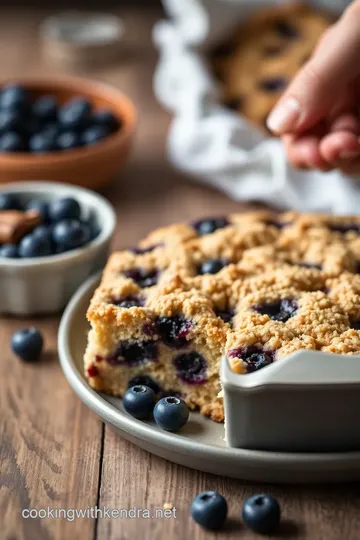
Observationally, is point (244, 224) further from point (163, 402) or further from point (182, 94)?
point (182, 94)

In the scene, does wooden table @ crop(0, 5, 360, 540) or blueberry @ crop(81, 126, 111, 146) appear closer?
wooden table @ crop(0, 5, 360, 540)

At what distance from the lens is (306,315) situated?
5.10ft

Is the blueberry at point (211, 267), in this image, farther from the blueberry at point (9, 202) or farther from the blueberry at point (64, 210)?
the blueberry at point (9, 202)

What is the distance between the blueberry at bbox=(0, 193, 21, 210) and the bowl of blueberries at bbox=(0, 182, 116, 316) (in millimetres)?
44

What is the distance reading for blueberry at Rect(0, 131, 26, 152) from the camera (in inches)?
100

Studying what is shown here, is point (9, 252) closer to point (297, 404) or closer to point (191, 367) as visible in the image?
point (191, 367)

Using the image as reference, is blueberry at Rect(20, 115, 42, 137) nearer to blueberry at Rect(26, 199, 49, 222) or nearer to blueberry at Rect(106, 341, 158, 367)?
blueberry at Rect(26, 199, 49, 222)

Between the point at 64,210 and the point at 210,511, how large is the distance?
1.03 metres

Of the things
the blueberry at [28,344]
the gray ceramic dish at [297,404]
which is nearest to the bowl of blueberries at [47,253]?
the blueberry at [28,344]

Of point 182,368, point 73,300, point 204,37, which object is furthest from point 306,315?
point 204,37

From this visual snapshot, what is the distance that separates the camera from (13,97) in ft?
9.05

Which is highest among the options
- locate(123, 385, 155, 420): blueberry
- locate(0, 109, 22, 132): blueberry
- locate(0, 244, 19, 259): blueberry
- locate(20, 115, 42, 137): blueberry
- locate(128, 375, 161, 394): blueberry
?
locate(123, 385, 155, 420): blueberry

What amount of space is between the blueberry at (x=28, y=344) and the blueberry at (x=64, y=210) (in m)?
0.38

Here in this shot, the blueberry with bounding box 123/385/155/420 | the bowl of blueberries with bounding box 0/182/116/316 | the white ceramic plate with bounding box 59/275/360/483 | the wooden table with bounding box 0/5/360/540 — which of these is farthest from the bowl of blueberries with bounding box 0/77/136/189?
the blueberry with bounding box 123/385/155/420
